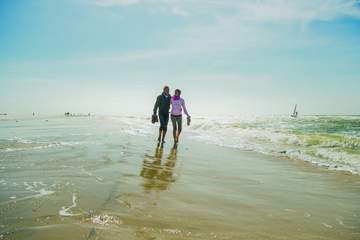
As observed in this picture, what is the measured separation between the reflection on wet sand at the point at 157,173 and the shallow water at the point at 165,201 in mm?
17

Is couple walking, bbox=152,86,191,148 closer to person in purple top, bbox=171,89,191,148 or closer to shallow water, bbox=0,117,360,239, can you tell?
person in purple top, bbox=171,89,191,148

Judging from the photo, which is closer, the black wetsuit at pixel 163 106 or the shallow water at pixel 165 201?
the shallow water at pixel 165 201

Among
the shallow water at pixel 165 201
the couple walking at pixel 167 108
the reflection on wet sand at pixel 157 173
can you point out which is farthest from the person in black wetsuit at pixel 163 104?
the shallow water at pixel 165 201

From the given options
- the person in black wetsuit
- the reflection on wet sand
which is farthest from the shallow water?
the person in black wetsuit

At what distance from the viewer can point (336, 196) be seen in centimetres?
519

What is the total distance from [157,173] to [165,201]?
6.98ft

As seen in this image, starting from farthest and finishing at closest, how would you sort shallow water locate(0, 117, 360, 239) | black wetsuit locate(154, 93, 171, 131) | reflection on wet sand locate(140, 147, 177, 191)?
1. black wetsuit locate(154, 93, 171, 131)
2. reflection on wet sand locate(140, 147, 177, 191)
3. shallow water locate(0, 117, 360, 239)

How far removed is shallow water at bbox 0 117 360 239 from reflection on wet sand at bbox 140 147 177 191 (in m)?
0.02

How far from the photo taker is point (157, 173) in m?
6.32

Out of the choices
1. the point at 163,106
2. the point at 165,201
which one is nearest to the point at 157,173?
the point at 165,201

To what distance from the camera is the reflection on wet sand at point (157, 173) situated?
5.16 metres

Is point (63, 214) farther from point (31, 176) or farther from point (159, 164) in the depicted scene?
point (159, 164)

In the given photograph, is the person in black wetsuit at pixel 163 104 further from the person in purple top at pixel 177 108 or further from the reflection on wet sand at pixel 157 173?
the reflection on wet sand at pixel 157 173

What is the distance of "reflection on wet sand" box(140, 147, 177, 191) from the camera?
16.9ft
